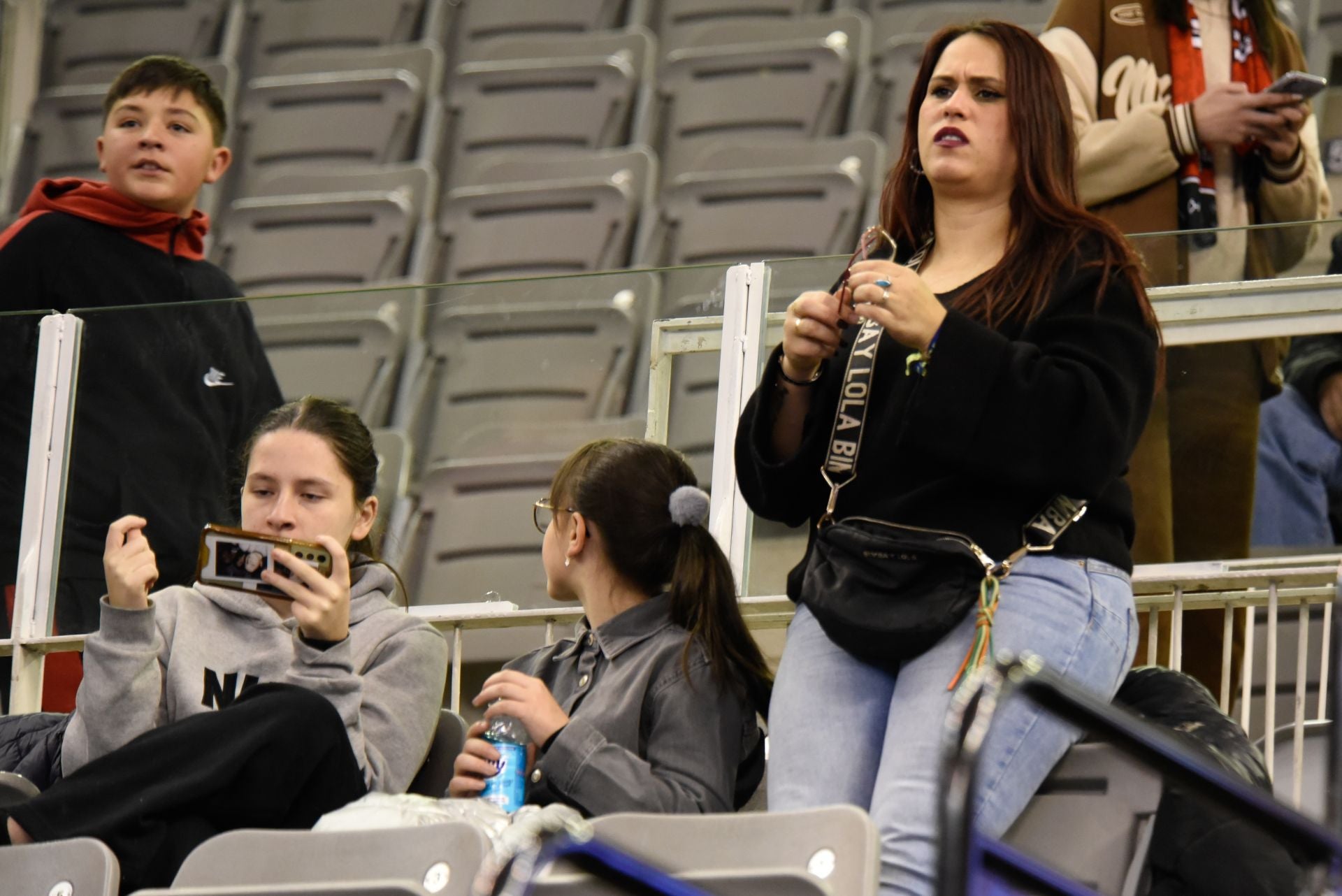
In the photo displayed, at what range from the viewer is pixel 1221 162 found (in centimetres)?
316

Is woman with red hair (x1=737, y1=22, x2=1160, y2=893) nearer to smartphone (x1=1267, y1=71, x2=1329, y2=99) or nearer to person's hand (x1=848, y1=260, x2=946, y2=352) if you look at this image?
person's hand (x1=848, y1=260, x2=946, y2=352)

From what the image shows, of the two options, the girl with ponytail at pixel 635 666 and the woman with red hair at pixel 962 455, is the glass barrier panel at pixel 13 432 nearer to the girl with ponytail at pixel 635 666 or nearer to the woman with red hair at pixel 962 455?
the girl with ponytail at pixel 635 666

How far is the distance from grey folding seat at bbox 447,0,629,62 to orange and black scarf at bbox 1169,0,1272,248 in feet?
11.5

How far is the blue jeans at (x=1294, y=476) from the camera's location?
292 centimetres

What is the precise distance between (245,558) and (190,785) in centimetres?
39

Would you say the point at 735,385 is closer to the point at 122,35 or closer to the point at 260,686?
the point at 260,686

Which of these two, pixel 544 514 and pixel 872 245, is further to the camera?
pixel 544 514

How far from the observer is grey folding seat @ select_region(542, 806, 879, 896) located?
1.85m

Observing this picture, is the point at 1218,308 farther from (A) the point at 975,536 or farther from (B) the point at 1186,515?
(A) the point at 975,536

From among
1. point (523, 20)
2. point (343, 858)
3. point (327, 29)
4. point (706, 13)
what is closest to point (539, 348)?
point (343, 858)

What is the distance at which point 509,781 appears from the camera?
96.8 inches

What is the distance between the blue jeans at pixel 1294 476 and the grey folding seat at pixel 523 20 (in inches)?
155

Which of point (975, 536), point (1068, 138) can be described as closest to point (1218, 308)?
point (1068, 138)

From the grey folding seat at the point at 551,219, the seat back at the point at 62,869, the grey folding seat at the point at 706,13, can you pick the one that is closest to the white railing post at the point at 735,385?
the seat back at the point at 62,869
